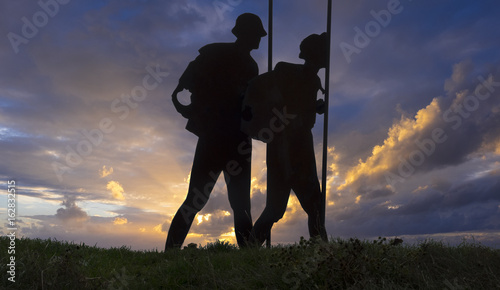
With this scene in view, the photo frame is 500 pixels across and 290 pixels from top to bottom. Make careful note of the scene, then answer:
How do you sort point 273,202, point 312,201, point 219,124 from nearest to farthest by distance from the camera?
1. point 273,202
2. point 312,201
3. point 219,124

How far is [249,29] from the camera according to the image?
7.82 metres

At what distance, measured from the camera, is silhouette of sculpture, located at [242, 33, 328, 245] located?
22.9ft

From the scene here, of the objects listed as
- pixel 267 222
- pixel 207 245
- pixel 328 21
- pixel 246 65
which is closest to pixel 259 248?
pixel 267 222

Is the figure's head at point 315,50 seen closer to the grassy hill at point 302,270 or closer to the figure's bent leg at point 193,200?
the figure's bent leg at point 193,200

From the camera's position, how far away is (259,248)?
19.8 ft

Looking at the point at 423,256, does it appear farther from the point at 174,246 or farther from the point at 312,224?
the point at 174,246

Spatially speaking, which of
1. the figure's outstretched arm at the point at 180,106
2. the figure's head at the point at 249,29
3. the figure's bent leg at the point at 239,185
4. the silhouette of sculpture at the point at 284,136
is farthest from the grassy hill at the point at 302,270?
the figure's head at the point at 249,29

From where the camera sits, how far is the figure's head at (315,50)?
25.0ft

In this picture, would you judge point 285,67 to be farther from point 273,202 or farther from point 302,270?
point 302,270

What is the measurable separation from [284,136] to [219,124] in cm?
115

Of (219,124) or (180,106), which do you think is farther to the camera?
(180,106)

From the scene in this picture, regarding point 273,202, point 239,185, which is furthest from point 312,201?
point 239,185

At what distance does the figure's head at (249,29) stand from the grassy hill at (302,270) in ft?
12.1

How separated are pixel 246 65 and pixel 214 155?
5.34 feet
